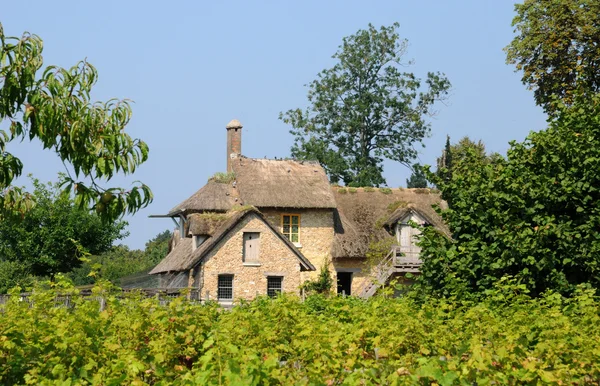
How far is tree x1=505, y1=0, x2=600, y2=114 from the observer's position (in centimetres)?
3588

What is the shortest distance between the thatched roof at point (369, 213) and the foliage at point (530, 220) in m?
27.0

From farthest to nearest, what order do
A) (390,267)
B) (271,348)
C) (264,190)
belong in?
(264,190) < (390,267) < (271,348)

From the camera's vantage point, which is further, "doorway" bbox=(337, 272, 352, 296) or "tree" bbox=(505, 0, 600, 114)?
"doorway" bbox=(337, 272, 352, 296)

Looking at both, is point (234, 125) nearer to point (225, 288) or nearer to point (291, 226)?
point (291, 226)

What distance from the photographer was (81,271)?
6700 cm

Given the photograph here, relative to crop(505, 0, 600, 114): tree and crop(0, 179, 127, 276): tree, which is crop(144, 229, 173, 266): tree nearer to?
crop(0, 179, 127, 276): tree

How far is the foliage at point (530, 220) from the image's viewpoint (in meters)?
16.7

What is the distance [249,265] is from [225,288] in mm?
1541

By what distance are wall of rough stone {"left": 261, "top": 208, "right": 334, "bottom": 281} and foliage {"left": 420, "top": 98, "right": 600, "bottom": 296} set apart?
2717 cm

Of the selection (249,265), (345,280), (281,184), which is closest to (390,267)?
(345,280)

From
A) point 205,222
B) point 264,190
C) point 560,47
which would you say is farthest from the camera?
point 264,190

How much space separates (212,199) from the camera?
45969 mm

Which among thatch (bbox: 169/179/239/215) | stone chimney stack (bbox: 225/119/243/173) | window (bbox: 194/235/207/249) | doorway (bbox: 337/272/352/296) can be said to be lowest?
doorway (bbox: 337/272/352/296)

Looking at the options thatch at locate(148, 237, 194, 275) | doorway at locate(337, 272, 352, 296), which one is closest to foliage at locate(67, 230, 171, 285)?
thatch at locate(148, 237, 194, 275)
